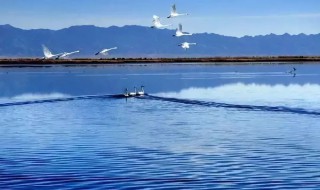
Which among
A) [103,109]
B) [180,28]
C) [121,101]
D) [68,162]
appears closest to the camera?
[68,162]

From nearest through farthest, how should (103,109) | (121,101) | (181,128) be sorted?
(181,128) < (103,109) < (121,101)

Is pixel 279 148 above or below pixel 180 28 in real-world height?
below

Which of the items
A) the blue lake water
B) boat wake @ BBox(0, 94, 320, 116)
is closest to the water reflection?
the blue lake water

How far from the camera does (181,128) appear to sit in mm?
31875

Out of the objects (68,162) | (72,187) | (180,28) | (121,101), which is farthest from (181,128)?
(180,28)

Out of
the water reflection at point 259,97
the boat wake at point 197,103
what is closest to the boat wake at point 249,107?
the boat wake at point 197,103

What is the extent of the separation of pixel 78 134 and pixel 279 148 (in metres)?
8.94

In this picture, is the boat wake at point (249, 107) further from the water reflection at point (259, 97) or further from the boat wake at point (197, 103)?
the water reflection at point (259, 97)

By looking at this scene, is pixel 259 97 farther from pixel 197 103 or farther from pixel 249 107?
pixel 249 107

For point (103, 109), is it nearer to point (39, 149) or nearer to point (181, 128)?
point (181, 128)

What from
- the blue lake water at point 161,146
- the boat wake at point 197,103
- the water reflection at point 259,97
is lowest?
the water reflection at point 259,97

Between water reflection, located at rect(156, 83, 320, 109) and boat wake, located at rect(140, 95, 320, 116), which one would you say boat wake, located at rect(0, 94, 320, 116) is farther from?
water reflection, located at rect(156, 83, 320, 109)

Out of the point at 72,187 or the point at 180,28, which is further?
the point at 180,28

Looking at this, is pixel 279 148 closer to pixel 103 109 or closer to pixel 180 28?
pixel 103 109
